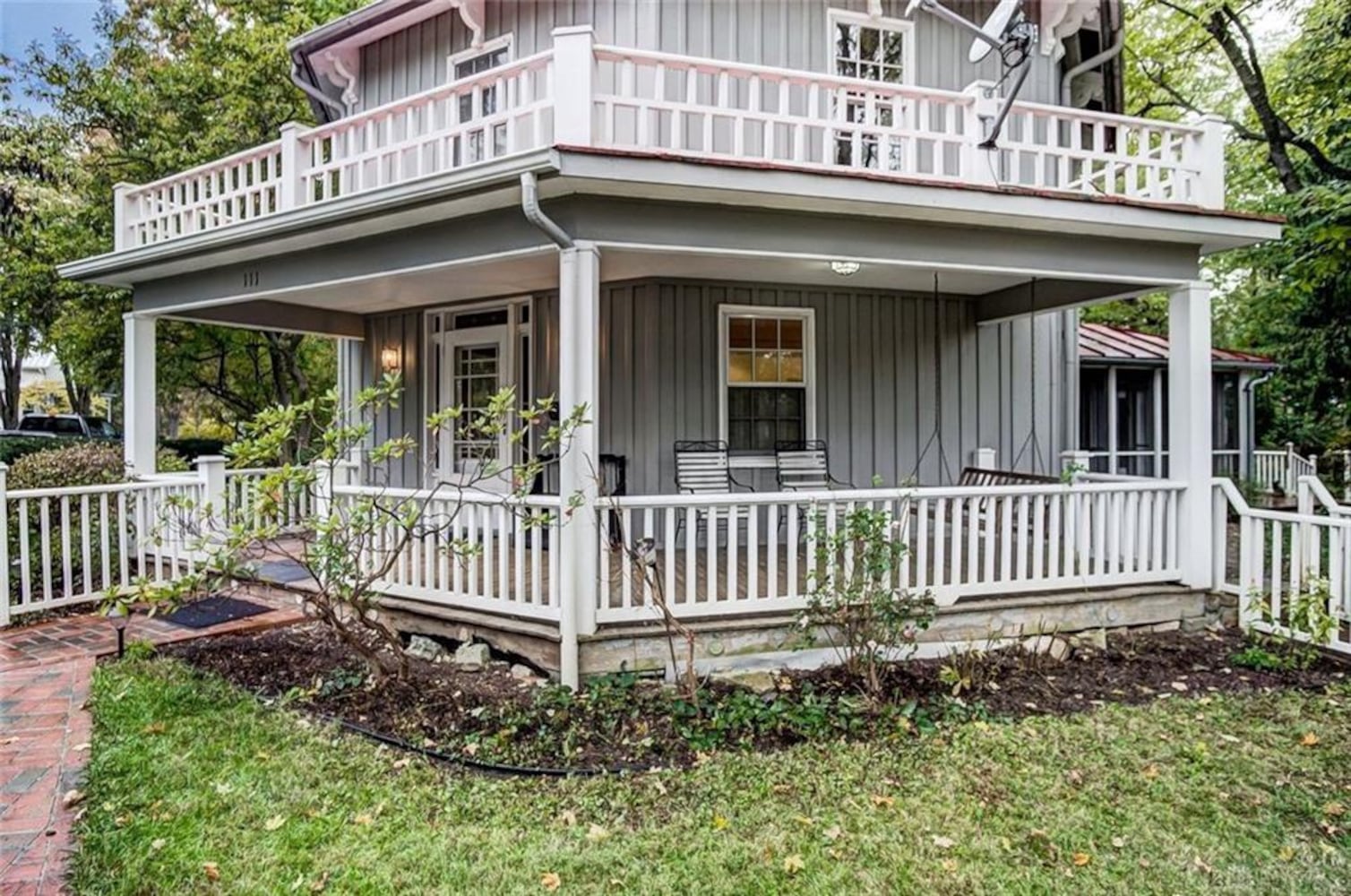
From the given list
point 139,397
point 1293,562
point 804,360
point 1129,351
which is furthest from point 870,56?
point 139,397

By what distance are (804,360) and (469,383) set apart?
3.67 meters

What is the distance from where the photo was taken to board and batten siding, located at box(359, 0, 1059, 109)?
6.79 meters

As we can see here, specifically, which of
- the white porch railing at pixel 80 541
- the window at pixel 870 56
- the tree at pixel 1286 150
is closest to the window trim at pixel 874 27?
the window at pixel 870 56

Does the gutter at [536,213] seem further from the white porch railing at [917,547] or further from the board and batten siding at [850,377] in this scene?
the board and batten siding at [850,377]

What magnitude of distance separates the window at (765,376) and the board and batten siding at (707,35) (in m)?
2.41

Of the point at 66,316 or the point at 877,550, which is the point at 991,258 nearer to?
the point at 877,550

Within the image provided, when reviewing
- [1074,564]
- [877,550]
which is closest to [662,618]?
[877,550]

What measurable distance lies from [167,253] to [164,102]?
26.1 feet

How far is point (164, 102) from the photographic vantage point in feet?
39.8

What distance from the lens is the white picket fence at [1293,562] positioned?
16.2 ft

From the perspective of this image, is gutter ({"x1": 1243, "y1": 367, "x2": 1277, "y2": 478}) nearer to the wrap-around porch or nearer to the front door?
the wrap-around porch

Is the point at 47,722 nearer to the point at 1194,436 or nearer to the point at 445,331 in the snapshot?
the point at 445,331

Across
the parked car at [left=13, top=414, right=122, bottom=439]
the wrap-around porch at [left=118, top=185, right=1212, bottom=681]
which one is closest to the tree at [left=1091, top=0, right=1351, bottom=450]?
the wrap-around porch at [left=118, top=185, right=1212, bottom=681]

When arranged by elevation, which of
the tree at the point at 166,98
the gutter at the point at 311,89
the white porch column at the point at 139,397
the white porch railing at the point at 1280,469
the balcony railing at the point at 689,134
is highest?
the tree at the point at 166,98
